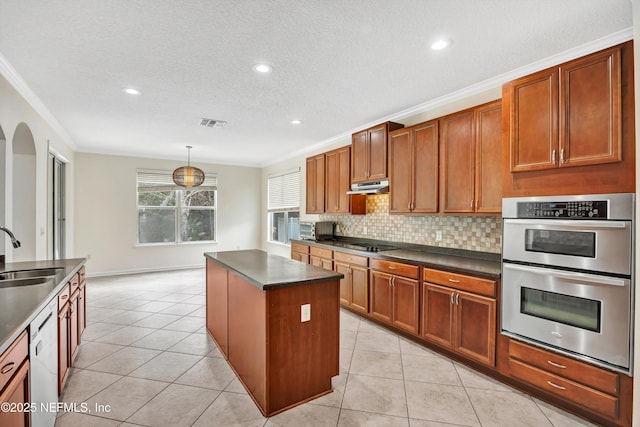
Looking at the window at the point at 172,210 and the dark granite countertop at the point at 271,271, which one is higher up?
the window at the point at 172,210

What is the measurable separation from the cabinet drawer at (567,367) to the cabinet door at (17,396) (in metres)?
3.01

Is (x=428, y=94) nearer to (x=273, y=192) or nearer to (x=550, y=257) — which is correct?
(x=550, y=257)

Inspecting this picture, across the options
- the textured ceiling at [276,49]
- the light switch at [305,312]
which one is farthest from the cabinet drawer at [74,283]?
the light switch at [305,312]

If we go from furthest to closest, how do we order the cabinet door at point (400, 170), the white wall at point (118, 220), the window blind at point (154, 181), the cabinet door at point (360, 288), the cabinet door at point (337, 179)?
the window blind at point (154, 181), the white wall at point (118, 220), the cabinet door at point (337, 179), the cabinet door at point (360, 288), the cabinet door at point (400, 170)

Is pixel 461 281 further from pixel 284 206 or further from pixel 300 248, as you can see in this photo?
pixel 284 206

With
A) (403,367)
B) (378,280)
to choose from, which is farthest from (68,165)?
(403,367)

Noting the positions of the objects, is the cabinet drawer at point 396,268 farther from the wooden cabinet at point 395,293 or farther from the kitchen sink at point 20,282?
the kitchen sink at point 20,282

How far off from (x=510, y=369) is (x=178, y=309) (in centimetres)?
404

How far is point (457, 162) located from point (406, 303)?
1559mm


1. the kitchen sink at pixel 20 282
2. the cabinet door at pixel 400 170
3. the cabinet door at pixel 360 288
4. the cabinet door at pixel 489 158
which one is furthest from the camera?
the cabinet door at pixel 360 288

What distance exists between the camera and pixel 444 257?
3.33 meters

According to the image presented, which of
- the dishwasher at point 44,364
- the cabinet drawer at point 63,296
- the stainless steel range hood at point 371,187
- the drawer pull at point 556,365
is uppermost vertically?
the stainless steel range hood at point 371,187

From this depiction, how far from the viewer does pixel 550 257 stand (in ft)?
7.36

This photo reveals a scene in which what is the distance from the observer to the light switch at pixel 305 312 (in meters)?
2.26
